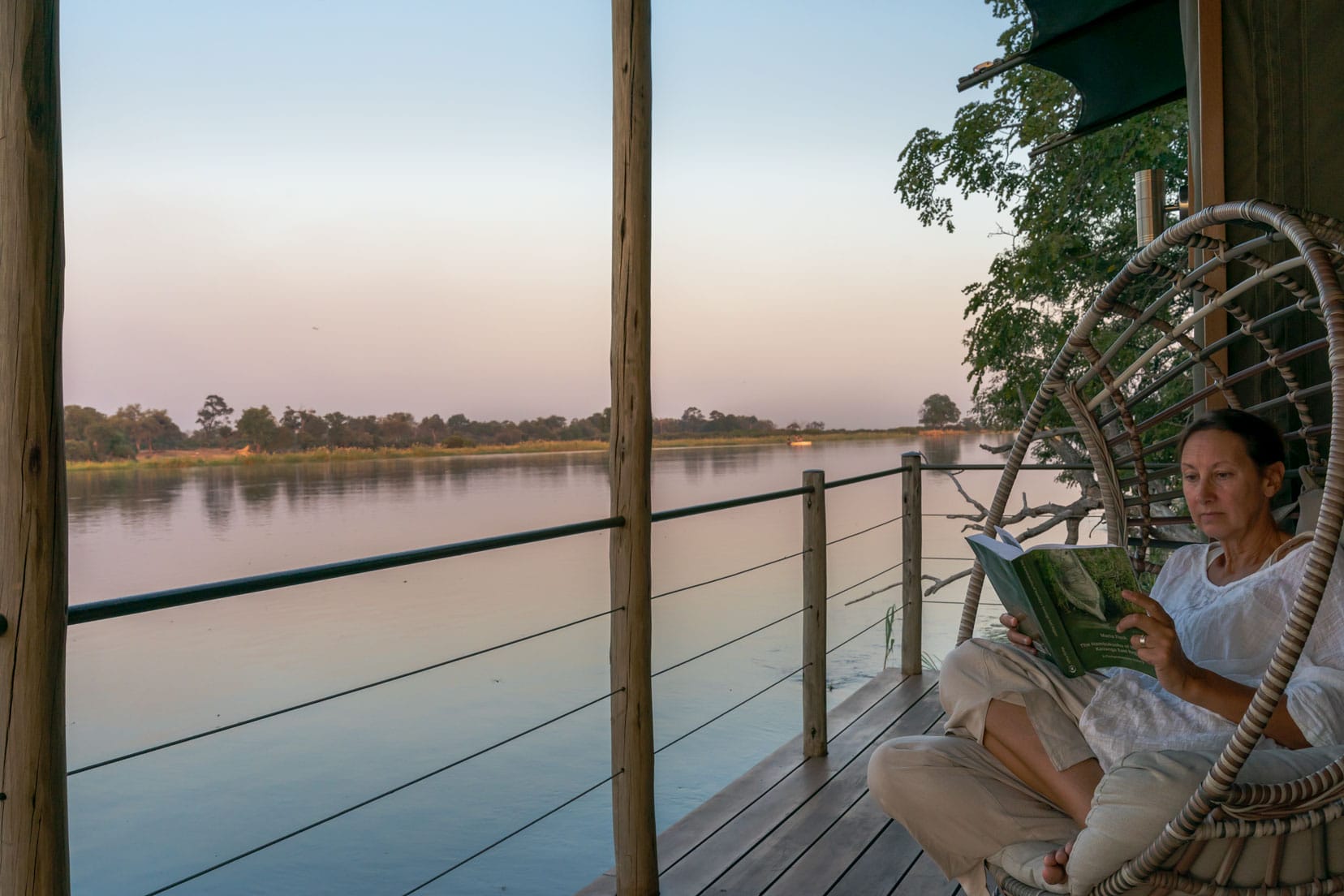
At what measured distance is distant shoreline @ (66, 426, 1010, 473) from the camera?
15170 mm

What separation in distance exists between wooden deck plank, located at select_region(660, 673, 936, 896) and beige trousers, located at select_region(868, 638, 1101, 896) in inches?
26.0

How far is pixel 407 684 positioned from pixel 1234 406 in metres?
8.44

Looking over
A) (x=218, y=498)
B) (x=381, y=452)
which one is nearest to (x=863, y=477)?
(x=381, y=452)

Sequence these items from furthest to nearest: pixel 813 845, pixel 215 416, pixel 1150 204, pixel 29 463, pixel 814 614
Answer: pixel 215 416
pixel 814 614
pixel 1150 204
pixel 813 845
pixel 29 463

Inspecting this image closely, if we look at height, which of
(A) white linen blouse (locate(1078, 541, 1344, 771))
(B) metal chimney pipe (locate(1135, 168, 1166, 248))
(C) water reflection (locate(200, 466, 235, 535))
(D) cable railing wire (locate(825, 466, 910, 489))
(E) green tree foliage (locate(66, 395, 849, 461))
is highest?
(B) metal chimney pipe (locate(1135, 168, 1166, 248))

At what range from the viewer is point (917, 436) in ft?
50.3

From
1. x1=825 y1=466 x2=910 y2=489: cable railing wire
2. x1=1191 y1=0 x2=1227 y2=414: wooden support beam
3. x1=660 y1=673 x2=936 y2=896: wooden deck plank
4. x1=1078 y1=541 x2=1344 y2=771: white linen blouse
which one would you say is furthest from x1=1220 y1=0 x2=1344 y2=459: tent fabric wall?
x1=660 y1=673 x2=936 y2=896: wooden deck plank

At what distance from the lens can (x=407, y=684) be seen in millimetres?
9531

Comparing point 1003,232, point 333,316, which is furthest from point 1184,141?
point 333,316

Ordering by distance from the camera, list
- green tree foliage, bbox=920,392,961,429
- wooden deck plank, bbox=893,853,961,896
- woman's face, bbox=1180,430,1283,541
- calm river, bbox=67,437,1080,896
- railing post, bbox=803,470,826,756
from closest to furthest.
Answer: woman's face, bbox=1180,430,1283,541, wooden deck plank, bbox=893,853,961,896, railing post, bbox=803,470,826,756, calm river, bbox=67,437,1080,896, green tree foliage, bbox=920,392,961,429

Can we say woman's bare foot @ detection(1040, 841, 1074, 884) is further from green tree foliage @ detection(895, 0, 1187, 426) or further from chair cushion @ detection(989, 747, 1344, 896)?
green tree foliage @ detection(895, 0, 1187, 426)

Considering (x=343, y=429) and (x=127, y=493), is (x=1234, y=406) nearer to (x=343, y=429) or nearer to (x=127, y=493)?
(x=343, y=429)

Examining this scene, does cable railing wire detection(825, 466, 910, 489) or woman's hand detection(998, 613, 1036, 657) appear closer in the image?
woman's hand detection(998, 613, 1036, 657)

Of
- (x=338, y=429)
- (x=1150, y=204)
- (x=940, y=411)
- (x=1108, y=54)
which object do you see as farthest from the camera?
(x=338, y=429)
